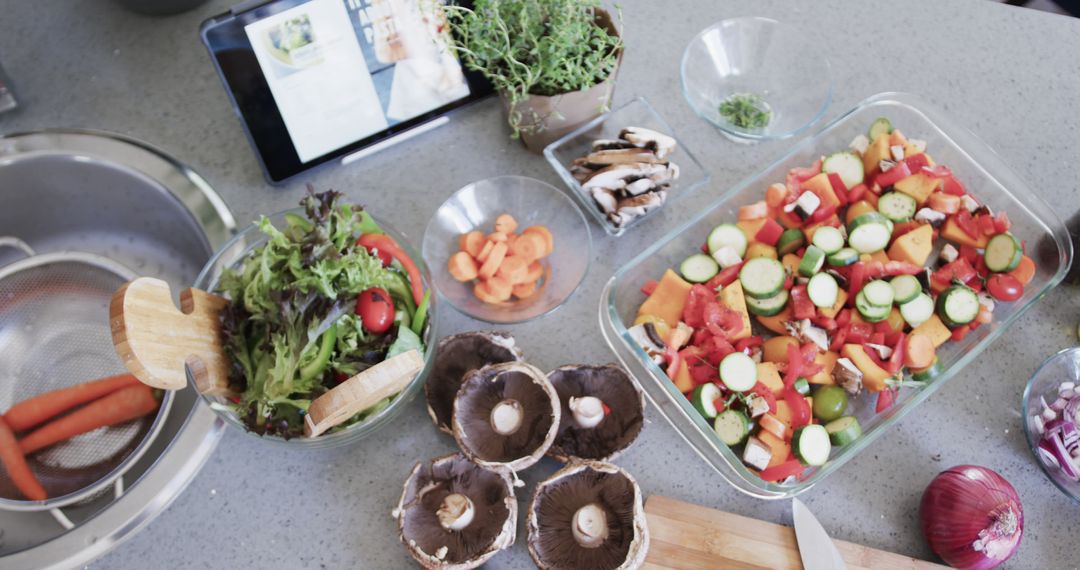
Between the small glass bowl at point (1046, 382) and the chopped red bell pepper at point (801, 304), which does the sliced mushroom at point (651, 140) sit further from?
the small glass bowl at point (1046, 382)

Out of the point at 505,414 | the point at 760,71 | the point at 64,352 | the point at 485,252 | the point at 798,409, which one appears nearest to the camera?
the point at 505,414

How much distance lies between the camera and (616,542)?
1.13 metres

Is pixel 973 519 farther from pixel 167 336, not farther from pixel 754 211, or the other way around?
pixel 167 336

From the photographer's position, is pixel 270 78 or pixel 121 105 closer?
pixel 270 78

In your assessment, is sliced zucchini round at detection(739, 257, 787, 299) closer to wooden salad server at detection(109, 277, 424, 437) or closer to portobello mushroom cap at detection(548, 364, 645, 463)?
portobello mushroom cap at detection(548, 364, 645, 463)

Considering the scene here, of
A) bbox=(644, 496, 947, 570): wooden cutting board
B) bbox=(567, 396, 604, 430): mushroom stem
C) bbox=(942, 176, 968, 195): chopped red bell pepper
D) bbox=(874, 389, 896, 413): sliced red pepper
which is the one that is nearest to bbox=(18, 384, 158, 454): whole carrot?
bbox=(567, 396, 604, 430): mushroom stem

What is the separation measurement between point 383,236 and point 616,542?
0.61 meters

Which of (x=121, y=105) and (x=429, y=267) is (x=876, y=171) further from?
(x=121, y=105)

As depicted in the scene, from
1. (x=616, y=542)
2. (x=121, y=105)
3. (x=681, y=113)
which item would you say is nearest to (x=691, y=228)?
(x=681, y=113)

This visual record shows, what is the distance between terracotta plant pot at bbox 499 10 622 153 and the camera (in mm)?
1387

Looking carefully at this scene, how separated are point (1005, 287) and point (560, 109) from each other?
86cm

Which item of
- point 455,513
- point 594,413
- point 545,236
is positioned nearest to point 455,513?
point 455,513

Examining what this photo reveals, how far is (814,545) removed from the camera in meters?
1.22

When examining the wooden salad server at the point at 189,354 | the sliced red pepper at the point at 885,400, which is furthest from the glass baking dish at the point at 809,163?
the wooden salad server at the point at 189,354
